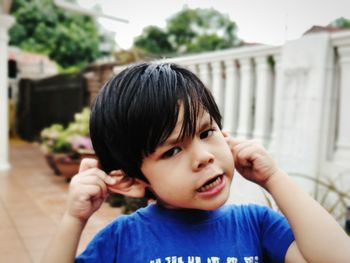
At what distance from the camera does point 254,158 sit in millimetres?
1044

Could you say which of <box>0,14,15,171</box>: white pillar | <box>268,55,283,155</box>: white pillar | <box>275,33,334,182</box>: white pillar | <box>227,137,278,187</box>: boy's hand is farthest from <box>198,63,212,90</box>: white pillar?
<box>0,14,15,171</box>: white pillar

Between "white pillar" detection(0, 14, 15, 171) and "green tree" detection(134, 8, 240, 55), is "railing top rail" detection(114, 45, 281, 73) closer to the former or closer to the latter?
"white pillar" detection(0, 14, 15, 171)

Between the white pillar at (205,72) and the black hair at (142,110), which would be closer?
the black hair at (142,110)

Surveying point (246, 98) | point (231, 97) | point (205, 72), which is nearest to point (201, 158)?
point (246, 98)

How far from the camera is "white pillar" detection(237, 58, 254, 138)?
9.58ft

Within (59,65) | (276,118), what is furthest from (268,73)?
(59,65)

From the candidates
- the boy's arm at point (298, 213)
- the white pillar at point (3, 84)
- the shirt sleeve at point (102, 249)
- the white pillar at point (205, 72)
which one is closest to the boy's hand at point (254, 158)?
the boy's arm at point (298, 213)

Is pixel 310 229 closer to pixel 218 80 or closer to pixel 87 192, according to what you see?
pixel 87 192

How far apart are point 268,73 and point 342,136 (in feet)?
2.23

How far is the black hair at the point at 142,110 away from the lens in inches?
36.9

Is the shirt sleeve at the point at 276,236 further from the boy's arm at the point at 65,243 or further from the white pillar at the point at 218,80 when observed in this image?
the white pillar at the point at 218,80

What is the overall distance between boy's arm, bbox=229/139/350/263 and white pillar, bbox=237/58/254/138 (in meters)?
1.91

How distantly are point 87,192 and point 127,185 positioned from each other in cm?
11

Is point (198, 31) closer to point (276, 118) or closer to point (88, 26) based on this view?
point (88, 26)
